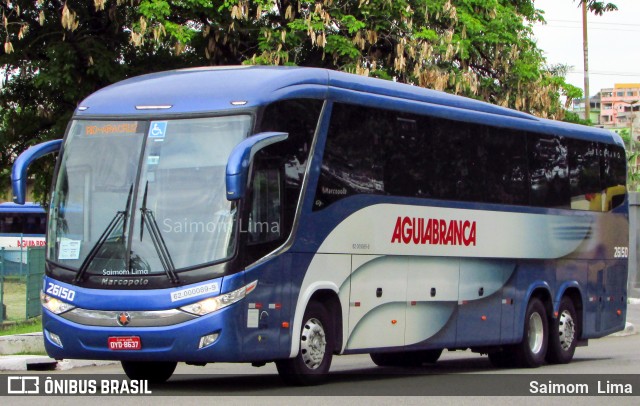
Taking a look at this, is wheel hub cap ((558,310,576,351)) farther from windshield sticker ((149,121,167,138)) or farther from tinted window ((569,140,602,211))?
windshield sticker ((149,121,167,138))

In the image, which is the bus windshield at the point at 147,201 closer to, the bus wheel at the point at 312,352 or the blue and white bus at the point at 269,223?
the blue and white bus at the point at 269,223

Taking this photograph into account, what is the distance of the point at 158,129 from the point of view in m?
14.1

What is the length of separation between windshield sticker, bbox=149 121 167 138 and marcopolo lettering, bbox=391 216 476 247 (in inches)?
139

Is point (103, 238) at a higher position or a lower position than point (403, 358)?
higher

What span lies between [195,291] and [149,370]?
254cm

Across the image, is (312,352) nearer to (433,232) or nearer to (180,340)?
(180,340)

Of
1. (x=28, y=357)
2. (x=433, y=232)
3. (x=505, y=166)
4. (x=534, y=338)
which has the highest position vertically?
(x=505, y=166)

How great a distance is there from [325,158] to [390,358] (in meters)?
5.52

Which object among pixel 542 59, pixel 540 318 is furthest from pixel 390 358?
pixel 542 59

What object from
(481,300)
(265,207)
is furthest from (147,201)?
(481,300)

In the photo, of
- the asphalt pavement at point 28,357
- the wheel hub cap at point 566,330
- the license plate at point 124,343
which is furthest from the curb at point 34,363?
the wheel hub cap at point 566,330

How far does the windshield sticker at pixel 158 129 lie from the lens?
14031 millimetres

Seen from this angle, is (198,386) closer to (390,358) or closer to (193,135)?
(193,135)

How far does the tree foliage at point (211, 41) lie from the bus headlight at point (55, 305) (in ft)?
49.5
